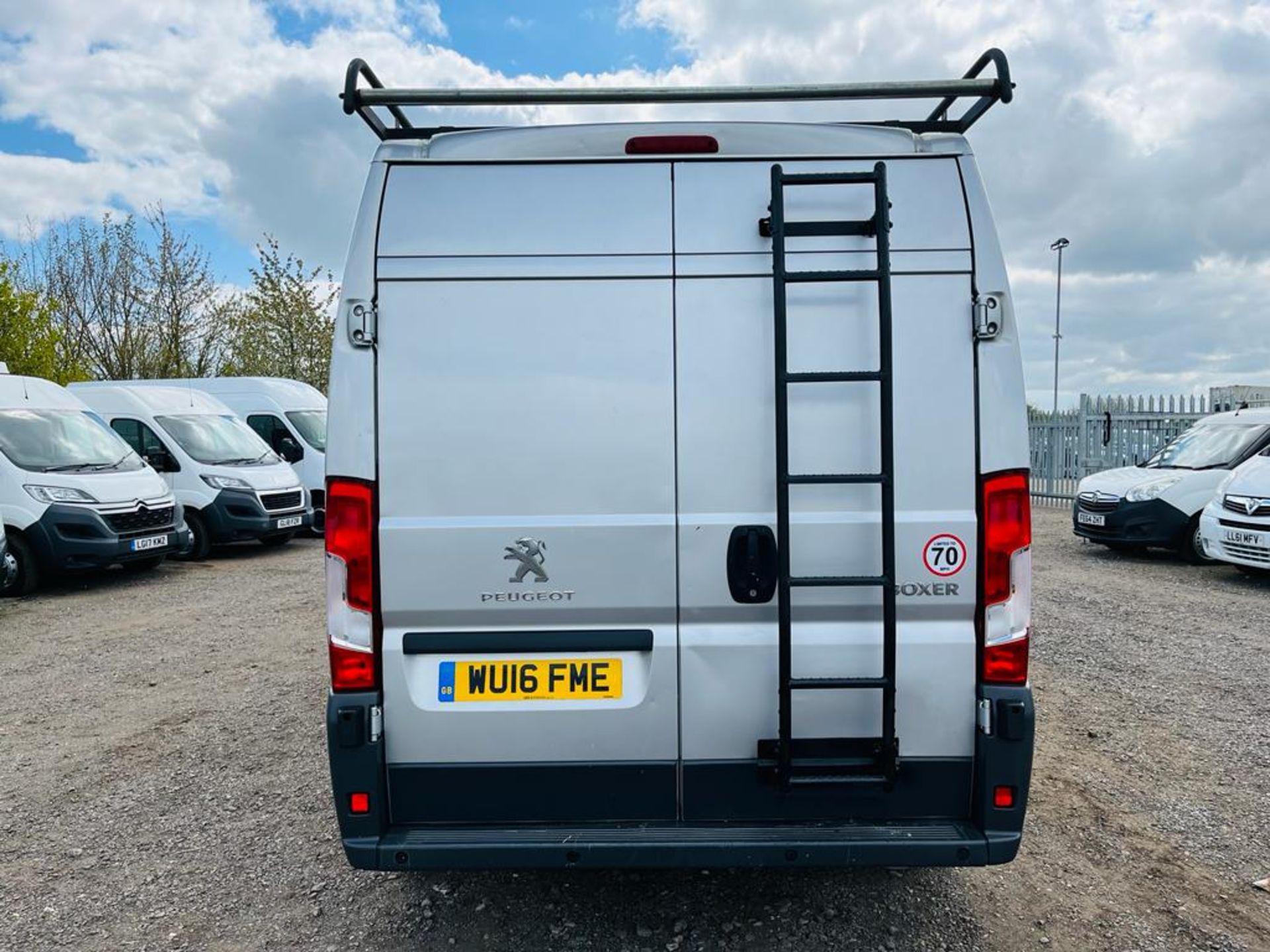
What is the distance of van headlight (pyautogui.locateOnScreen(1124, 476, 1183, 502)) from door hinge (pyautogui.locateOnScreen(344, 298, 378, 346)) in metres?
11.4

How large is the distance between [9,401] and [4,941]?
9363 mm

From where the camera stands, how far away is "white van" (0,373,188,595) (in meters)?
10.1

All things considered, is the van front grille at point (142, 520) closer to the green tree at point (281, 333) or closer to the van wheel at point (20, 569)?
the van wheel at point (20, 569)

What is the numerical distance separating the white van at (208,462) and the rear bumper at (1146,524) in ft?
37.8

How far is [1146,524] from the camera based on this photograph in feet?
37.6

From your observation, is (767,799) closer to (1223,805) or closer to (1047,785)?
(1047,785)

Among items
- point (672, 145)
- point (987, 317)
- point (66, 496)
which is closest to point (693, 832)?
point (987, 317)

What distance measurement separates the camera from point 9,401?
1073cm

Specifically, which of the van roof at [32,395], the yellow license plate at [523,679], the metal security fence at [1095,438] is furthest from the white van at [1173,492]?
the van roof at [32,395]

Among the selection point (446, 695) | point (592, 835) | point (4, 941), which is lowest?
point (4, 941)

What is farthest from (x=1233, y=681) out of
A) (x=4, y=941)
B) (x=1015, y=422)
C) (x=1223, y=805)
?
(x=4, y=941)

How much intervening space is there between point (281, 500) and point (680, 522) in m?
12.1

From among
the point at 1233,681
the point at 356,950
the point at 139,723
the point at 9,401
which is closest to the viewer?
the point at 356,950

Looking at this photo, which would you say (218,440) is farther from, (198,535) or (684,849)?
(684,849)
